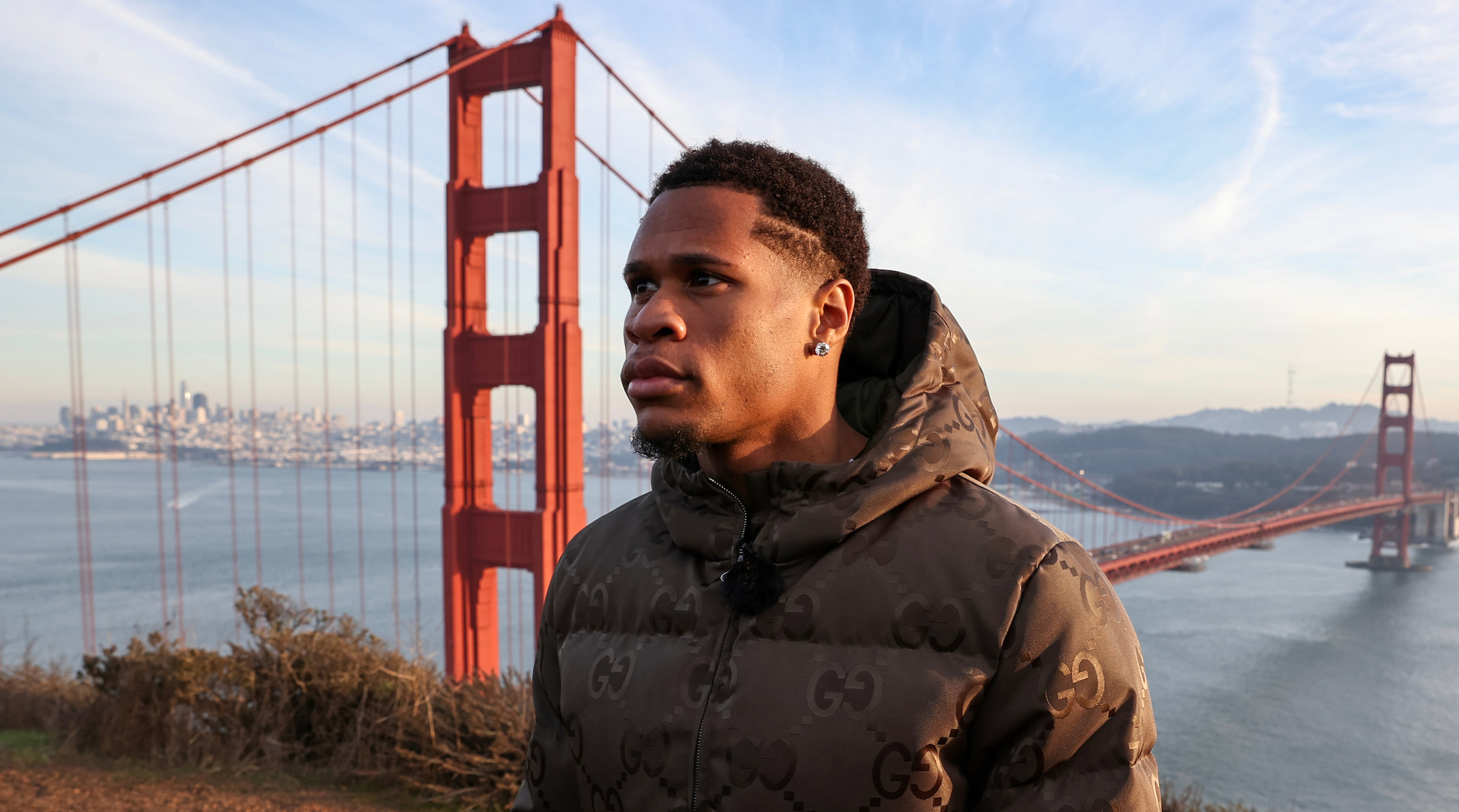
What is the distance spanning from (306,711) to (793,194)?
5752mm

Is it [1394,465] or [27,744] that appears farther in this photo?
[1394,465]

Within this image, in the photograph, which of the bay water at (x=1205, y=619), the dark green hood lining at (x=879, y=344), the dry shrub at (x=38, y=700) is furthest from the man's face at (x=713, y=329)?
the dry shrub at (x=38, y=700)

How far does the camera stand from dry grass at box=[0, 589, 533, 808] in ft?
16.3

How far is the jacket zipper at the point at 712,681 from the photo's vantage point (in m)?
1.03

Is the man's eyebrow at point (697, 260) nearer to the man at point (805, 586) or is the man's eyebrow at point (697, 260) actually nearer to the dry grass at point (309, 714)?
the man at point (805, 586)

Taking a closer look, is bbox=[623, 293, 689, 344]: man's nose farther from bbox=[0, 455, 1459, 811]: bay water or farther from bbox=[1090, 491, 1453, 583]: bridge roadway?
bbox=[1090, 491, 1453, 583]: bridge roadway

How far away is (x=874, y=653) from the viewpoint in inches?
38.7

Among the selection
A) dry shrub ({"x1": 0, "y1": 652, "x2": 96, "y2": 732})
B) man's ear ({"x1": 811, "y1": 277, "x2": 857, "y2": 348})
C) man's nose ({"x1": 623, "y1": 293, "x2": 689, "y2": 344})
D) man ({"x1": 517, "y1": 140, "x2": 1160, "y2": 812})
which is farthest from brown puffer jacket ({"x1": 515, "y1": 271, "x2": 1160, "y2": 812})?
dry shrub ({"x1": 0, "y1": 652, "x2": 96, "y2": 732})

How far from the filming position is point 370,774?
5.05 m

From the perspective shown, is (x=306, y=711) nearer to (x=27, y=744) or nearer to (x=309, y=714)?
(x=309, y=714)

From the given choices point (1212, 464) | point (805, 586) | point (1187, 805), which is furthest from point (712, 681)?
point (1212, 464)

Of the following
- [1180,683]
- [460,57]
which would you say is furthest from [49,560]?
[1180,683]

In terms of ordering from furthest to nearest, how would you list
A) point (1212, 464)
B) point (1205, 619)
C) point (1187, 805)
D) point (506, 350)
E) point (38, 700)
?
point (1212, 464) → point (1205, 619) → point (506, 350) → point (38, 700) → point (1187, 805)

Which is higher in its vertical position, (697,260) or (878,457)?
(697,260)
